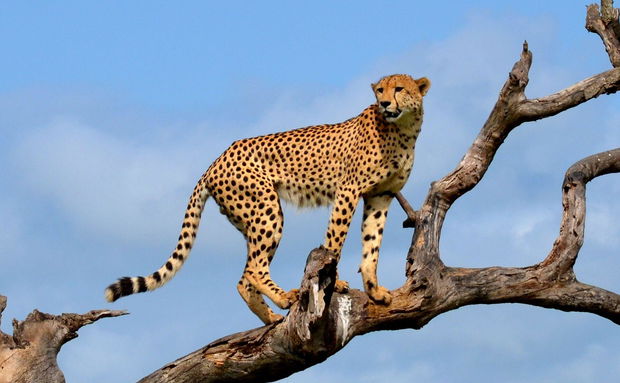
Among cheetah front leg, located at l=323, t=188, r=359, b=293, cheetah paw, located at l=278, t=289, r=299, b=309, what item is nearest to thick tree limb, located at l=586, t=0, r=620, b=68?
cheetah front leg, located at l=323, t=188, r=359, b=293

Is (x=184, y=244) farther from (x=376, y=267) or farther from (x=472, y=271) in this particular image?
(x=472, y=271)

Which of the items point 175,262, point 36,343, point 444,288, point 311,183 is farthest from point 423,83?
point 36,343

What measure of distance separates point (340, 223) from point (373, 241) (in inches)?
20.5

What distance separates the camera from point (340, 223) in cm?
978

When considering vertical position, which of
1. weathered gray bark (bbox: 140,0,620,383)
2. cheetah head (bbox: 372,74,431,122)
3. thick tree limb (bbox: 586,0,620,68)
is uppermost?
thick tree limb (bbox: 586,0,620,68)

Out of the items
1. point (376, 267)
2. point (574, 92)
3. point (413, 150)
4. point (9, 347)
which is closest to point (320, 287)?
point (376, 267)

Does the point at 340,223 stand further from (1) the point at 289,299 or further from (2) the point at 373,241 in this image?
(1) the point at 289,299

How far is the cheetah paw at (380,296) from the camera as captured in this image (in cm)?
973

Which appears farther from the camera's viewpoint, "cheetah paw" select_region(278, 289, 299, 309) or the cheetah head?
the cheetah head

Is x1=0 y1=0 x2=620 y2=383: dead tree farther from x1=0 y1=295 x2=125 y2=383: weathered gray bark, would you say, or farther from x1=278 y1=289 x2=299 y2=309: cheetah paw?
x1=278 y1=289 x2=299 y2=309: cheetah paw

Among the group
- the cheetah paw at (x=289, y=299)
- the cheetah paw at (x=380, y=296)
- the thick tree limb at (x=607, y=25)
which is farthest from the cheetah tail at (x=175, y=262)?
the thick tree limb at (x=607, y=25)

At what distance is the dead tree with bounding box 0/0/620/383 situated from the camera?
9.20 m

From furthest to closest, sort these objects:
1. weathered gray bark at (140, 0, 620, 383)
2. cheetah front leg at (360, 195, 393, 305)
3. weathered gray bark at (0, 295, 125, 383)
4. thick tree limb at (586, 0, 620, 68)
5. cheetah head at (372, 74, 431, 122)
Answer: thick tree limb at (586, 0, 620, 68), cheetah head at (372, 74, 431, 122), cheetah front leg at (360, 195, 393, 305), weathered gray bark at (0, 295, 125, 383), weathered gray bark at (140, 0, 620, 383)

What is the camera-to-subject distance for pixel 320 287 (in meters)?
8.54
